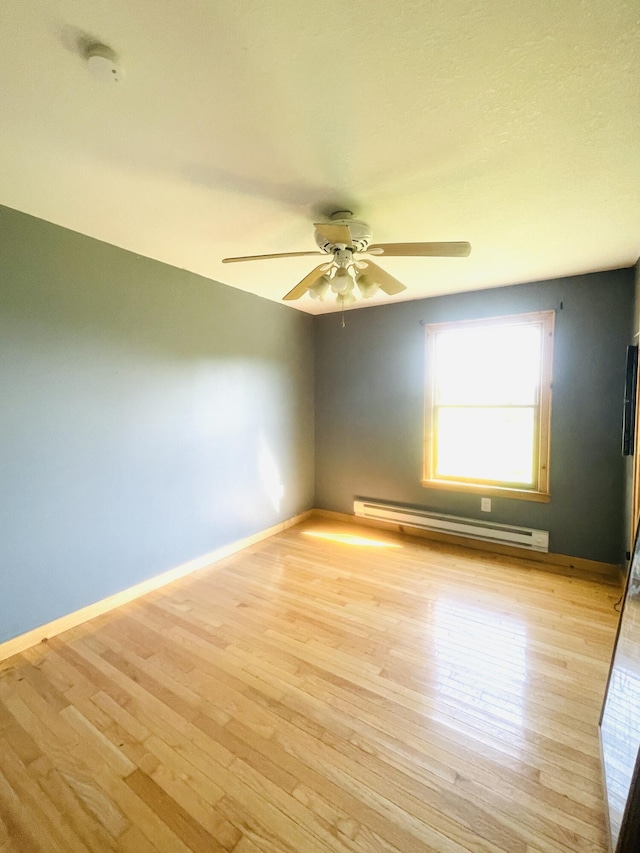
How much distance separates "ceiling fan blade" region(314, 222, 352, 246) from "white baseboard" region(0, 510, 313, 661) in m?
2.68

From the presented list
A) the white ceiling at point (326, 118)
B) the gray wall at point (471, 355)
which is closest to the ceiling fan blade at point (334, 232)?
the white ceiling at point (326, 118)

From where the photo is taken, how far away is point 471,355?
3.48 meters

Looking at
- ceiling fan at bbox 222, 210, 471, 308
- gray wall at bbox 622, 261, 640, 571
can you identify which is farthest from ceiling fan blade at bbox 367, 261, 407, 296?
gray wall at bbox 622, 261, 640, 571

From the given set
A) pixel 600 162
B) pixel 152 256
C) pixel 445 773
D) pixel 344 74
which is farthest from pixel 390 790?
pixel 152 256

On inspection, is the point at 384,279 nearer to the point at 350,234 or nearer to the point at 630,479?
the point at 350,234

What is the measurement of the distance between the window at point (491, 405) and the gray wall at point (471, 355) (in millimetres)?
91

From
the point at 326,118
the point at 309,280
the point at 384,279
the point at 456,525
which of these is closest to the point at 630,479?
the point at 456,525

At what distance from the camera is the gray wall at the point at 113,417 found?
2.04 m

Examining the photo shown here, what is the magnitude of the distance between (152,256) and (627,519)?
4057 millimetres

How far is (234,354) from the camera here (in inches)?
132

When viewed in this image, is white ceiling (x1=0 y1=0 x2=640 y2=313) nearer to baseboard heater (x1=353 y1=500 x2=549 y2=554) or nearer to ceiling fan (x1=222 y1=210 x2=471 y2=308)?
ceiling fan (x1=222 y1=210 x2=471 y2=308)

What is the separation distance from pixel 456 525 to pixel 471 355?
5.55ft

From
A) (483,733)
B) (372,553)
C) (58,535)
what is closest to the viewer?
(483,733)

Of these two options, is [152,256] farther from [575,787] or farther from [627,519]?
[627,519]
